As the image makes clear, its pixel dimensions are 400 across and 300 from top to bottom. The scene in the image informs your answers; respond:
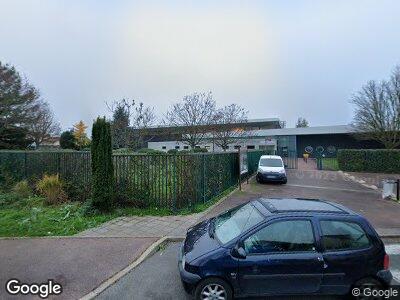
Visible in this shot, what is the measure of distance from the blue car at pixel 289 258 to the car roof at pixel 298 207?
0.03 meters

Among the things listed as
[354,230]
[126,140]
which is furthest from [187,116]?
[354,230]

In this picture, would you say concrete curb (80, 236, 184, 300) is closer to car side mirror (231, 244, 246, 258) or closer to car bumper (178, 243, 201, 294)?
car bumper (178, 243, 201, 294)

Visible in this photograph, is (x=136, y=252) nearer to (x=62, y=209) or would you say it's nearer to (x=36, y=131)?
(x=62, y=209)

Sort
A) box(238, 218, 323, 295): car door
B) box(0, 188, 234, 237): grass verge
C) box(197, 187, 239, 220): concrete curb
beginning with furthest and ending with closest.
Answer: box(197, 187, 239, 220): concrete curb
box(0, 188, 234, 237): grass verge
box(238, 218, 323, 295): car door

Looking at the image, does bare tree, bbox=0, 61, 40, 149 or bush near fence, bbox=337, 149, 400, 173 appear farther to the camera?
bare tree, bbox=0, 61, 40, 149

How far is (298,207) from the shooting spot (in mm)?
4805

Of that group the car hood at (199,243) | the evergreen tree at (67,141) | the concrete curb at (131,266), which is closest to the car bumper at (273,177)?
the concrete curb at (131,266)

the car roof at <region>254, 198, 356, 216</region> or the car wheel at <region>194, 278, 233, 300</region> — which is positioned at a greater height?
the car roof at <region>254, 198, 356, 216</region>

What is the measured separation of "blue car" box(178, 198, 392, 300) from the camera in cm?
422

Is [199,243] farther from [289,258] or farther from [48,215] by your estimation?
[48,215]

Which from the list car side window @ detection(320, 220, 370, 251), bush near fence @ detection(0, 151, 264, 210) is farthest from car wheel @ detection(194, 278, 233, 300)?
bush near fence @ detection(0, 151, 264, 210)

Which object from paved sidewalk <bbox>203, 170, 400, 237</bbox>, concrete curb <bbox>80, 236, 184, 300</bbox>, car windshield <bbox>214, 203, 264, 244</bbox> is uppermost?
car windshield <bbox>214, 203, 264, 244</bbox>

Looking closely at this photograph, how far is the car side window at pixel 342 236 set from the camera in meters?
4.37

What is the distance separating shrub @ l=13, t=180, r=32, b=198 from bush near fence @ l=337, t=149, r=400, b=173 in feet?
73.2
